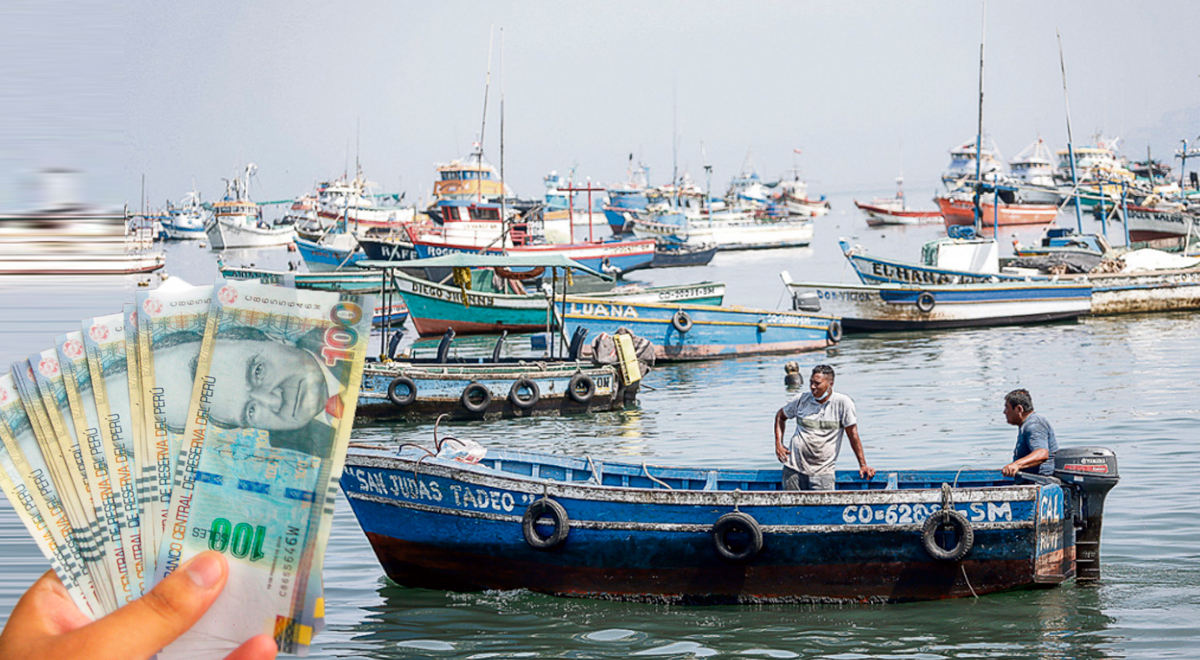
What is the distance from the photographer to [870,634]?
8.90 m

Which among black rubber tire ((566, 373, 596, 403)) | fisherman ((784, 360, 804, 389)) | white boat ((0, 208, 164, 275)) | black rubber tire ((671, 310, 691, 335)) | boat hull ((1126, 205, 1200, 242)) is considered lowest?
black rubber tire ((566, 373, 596, 403))

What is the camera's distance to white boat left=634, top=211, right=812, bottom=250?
76125mm

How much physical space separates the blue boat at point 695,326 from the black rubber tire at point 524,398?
241 inches

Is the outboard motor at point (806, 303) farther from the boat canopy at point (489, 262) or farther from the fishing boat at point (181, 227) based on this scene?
the fishing boat at point (181, 227)

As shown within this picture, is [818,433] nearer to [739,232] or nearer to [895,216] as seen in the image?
[739,232]

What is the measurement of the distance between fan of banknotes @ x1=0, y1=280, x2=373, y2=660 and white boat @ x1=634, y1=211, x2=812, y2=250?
2759 inches

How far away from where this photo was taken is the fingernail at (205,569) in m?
1.71

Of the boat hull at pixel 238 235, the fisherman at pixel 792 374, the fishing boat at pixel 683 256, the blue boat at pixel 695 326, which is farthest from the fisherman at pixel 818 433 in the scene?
the boat hull at pixel 238 235

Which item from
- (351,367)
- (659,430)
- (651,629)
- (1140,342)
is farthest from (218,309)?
(1140,342)

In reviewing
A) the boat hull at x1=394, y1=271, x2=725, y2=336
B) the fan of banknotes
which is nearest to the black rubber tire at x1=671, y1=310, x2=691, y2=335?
the boat hull at x1=394, y1=271, x2=725, y2=336

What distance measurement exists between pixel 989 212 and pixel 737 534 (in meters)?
78.8

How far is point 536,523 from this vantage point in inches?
380

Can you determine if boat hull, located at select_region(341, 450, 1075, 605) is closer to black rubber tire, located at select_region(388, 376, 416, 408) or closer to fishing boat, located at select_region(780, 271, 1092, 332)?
black rubber tire, located at select_region(388, 376, 416, 408)

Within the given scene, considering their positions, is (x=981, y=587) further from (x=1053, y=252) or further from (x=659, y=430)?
(x=1053, y=252)
